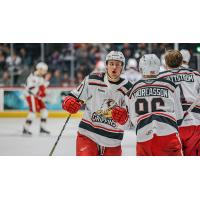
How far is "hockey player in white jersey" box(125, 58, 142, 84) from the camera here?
10.4 feet

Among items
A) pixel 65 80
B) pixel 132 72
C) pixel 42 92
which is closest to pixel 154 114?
pixel 132 72

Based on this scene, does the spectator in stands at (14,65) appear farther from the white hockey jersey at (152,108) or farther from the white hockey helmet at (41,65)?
the white hockey jersey at (152,108)

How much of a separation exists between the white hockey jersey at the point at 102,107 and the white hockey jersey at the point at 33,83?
454mm

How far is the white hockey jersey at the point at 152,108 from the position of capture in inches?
121

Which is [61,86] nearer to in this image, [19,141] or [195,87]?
[19,141]

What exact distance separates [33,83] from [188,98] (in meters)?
1.04

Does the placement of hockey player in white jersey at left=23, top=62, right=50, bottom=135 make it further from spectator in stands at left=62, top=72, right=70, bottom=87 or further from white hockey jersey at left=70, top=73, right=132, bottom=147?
white hockey jersey at left=70, top=73, right=132, bottom=147

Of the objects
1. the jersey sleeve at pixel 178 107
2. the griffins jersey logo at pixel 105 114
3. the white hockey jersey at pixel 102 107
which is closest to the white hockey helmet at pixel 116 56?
→ the white hockey jersey at pixel 102 107

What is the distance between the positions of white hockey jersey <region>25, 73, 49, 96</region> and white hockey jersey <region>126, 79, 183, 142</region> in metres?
0.71

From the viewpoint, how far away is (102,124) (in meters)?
3.19

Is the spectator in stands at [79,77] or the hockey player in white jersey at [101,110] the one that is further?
the spectator in stands at [79,77]

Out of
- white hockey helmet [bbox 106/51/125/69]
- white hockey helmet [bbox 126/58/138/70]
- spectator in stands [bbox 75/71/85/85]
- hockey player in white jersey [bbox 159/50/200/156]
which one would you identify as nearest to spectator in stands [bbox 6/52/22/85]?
spectator in stands [bbox 75/71/85/85]

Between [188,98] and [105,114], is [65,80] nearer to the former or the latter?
[105,114]

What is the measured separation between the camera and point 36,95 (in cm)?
383
